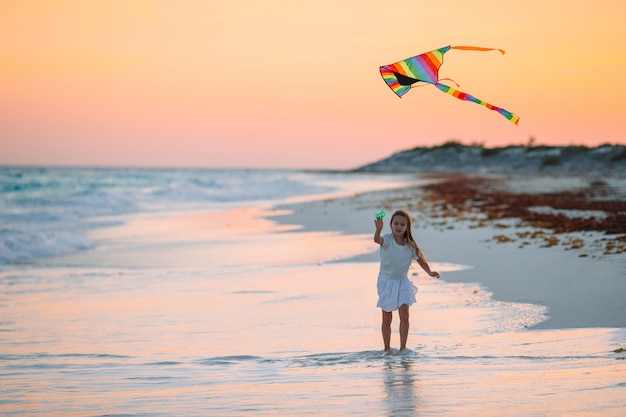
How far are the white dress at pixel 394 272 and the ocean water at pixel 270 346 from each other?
0.41 metres

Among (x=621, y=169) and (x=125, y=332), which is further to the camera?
(x=621, y=169)

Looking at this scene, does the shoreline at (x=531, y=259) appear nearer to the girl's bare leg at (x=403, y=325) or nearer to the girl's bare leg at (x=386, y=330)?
the girl's bare leg at (x=403, y=325)

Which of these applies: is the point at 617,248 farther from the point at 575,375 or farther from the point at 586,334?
the point at 575,375

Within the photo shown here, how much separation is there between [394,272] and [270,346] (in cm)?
125

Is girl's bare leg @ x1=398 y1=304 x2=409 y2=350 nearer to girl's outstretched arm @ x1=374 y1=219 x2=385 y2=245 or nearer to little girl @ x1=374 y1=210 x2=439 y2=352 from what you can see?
little girl @ x1=374 y1=210 x2=439 y2=352

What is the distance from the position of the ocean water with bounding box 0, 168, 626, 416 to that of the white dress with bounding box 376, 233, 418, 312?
41cm

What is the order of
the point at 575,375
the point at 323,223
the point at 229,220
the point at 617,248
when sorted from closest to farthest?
the point at 575,375 < the point at 617,248 < the point at 323,223 < the point at 229,220

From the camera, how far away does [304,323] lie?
26.6 ft

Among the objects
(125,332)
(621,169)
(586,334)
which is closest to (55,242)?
(125,332)

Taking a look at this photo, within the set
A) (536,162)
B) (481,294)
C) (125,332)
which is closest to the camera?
(125,332)

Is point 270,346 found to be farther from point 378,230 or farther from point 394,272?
point 378,230

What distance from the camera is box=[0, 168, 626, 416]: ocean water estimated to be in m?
5.05

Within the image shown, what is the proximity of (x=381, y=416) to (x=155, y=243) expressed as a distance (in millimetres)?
12728

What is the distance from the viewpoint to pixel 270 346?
7.11 meters
